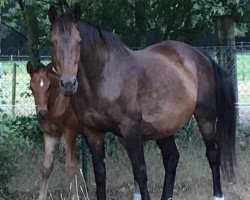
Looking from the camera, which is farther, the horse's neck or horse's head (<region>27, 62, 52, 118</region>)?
the horse's neck

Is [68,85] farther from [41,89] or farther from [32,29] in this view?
[32,29]

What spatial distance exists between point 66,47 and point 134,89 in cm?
86

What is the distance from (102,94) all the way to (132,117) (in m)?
0.35

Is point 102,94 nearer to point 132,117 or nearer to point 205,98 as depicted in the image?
point 132,117

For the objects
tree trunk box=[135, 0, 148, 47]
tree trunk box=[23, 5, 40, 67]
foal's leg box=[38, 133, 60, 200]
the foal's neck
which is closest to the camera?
the foal's neck

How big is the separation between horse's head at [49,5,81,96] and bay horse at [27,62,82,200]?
1.21 meters

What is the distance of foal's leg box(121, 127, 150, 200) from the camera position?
4953 millimetres

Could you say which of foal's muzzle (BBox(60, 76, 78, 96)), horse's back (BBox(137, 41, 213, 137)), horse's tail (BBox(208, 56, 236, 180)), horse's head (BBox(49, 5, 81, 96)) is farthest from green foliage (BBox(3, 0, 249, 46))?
foal's muzzle (BBox(60, 76, 78, 96))

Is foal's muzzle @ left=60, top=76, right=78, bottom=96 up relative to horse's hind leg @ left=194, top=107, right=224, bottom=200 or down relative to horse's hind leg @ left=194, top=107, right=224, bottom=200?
up

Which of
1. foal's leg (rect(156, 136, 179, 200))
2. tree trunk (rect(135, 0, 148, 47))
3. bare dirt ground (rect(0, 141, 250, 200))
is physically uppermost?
tree trunk (rect(135, 0, 148, 47))

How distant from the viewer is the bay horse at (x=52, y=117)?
18.8 feet

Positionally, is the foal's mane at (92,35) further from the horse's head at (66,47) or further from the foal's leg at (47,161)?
the foal's leg at (47,161)

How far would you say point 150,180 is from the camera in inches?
275

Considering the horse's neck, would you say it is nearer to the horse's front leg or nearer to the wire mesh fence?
the horse's front leg
